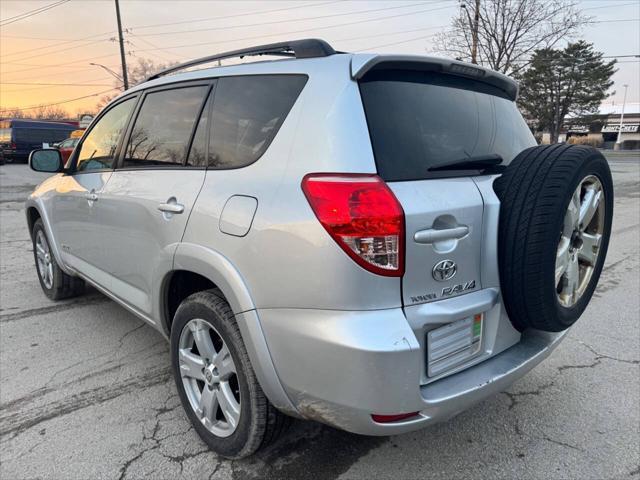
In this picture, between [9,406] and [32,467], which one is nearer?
[32,467]

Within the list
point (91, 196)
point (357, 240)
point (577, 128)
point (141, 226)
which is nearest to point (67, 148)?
point (91, 196)

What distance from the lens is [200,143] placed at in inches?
94.5

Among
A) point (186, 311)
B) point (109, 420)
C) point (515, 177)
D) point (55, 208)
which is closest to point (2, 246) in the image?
point (55, 208)

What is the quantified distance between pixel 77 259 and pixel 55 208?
57cm

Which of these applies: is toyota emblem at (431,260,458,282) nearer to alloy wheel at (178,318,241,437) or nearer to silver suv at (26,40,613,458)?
silver suv at (26,40,613,458)

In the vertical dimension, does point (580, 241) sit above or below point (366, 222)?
below

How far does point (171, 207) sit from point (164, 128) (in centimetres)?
61

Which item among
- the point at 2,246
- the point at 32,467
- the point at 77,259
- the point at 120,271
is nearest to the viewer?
the point at 32,467

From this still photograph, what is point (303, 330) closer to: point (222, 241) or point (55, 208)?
point (222, 241)

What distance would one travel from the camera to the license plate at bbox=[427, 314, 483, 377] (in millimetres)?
1793

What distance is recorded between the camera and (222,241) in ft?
6.70

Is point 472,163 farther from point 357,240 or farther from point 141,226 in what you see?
point 141,226

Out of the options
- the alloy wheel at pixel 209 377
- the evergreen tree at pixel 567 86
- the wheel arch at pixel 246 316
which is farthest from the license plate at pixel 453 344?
the evergreen tree at pixel 567 86

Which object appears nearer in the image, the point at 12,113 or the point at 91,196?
the point at 91,196
